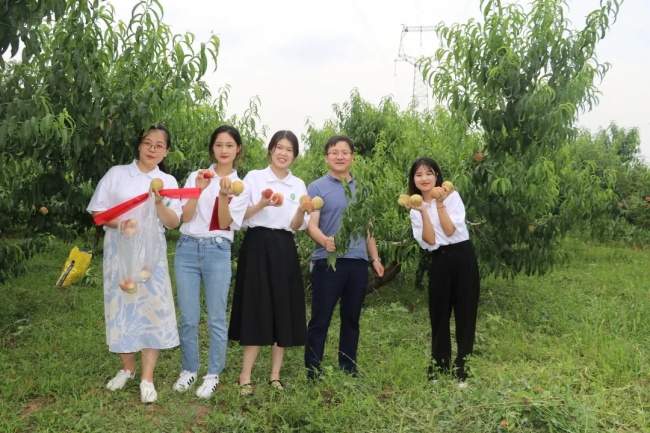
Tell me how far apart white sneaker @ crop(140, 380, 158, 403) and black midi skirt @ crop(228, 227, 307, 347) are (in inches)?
21.3

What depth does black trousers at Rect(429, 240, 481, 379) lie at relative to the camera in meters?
3.73

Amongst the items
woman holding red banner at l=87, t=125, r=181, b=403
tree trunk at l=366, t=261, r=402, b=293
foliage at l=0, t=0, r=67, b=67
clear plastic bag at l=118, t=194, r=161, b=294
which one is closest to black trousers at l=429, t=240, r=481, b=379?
woman holding red banner at l=87, t=125, r=181, b=403

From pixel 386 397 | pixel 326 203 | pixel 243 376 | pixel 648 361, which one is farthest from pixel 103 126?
pixel 648 361

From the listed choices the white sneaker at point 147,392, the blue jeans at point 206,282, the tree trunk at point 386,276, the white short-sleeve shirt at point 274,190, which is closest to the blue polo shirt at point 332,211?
the white short-sleeve shirt at point 274,190

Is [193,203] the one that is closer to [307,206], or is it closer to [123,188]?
[123,188]

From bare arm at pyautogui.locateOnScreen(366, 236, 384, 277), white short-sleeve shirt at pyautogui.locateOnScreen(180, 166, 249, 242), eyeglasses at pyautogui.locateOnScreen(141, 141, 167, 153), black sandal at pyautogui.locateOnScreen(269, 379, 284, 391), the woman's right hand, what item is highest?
eyeglasses at pyautogui.locateOnScreen(141, 141, 167, 153)

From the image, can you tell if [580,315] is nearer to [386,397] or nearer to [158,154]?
[386,397]

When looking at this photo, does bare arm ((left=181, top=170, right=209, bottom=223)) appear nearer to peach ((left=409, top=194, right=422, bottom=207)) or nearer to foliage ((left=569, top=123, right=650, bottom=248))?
peach ((left=409, top=194, right=422, bottom=207))

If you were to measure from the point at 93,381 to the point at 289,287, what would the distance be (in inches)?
55.5

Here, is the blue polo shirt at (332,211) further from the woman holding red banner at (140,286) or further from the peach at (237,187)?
the woman holding red banner at (140,286)

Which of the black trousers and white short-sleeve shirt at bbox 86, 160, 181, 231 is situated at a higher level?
white short-sleeve shirt at bbox 86, 160, 181, 231

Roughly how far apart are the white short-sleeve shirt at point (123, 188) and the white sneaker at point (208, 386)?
92 centimetres

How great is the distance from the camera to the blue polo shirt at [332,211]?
3.77 m

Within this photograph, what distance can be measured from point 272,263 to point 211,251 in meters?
0.35
